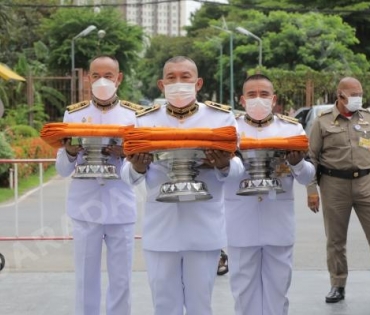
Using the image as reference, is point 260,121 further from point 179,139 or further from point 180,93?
point 179,139

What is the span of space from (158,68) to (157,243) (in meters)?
60.3

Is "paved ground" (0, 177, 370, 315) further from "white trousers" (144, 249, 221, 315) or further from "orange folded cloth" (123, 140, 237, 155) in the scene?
"orange folded cloth" (123, 140, 237, 155)

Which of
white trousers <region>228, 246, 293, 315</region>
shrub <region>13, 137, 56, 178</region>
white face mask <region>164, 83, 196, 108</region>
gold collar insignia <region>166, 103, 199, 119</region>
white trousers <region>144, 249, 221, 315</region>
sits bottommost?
shrub <region>13, 137, 56, 178</region>

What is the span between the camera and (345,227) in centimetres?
621

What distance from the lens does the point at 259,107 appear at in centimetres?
466

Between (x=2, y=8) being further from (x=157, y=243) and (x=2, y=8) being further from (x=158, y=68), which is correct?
(x=158, y=68)

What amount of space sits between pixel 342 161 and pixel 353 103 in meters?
0.47

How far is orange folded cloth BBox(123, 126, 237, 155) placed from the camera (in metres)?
3.82

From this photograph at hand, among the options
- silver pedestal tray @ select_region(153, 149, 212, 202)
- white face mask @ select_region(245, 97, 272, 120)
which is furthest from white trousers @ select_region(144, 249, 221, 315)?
white face mask @ select_region(245, 97, 272, 120)

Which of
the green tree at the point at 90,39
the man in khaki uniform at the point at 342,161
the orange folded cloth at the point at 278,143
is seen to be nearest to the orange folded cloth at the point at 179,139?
the orange folded cloth at the point at 278,143

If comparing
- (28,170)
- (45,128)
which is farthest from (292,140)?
(28,170)

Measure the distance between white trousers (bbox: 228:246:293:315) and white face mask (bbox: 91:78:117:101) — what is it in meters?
1.25

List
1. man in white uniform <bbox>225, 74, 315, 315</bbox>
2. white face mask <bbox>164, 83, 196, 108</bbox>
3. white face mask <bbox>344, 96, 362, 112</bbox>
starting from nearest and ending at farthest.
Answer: white face mask <bbox>164, 83, 196, 108</bbox>
man in white uniform <bbox>225, 74, 315, 315</bbox>
white face mask <bbox>344, 96, 362, 112</bbox>

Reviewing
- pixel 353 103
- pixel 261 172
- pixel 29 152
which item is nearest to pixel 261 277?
pixel 261 172
